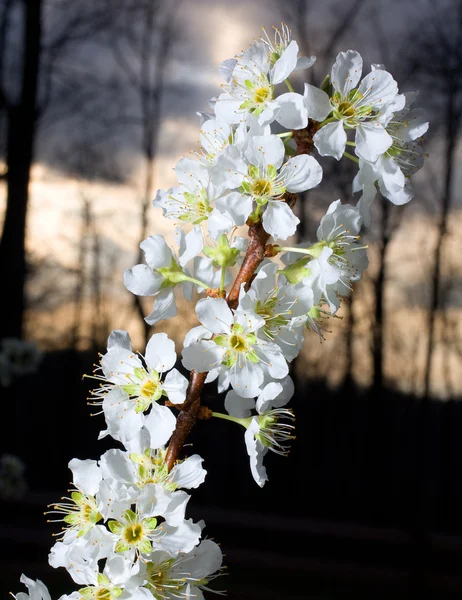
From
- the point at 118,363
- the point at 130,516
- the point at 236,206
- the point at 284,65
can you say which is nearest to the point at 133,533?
A: the point at 130,516

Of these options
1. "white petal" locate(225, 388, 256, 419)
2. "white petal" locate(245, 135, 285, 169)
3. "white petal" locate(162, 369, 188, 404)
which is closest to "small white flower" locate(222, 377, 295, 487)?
"white petal" locate(225, 388, 256, 419)

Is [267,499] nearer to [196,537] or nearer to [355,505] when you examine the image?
[355,505]

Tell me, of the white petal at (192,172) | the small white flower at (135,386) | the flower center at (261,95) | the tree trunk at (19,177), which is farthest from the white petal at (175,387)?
the tree trunk at (19,177)

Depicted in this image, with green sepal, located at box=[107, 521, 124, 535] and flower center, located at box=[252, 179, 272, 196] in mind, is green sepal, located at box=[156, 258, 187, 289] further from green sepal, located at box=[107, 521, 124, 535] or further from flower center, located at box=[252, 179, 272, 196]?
green sepal, located at box=[107, 521, 124, 535]

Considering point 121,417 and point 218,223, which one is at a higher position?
point 218,223

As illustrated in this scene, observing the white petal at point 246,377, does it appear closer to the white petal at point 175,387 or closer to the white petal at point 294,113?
the white petal at point 175,387

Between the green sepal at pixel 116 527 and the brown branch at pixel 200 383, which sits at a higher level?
the brown branch at pixel 200 383

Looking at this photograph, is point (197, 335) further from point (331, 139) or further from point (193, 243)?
point (331, 139)
